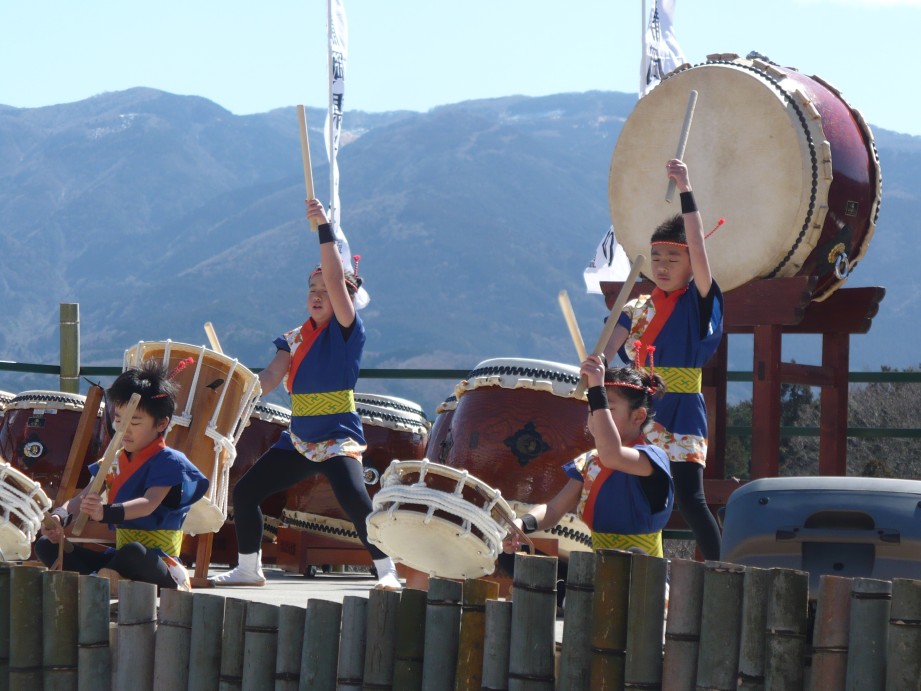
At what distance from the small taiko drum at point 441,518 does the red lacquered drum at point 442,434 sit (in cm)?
98

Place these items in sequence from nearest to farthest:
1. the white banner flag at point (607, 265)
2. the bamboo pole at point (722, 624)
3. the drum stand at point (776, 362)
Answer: the bamboo pole at point (722, 624)
the drum stand at point (776, 362)
the white banner flag at point (607, 265)

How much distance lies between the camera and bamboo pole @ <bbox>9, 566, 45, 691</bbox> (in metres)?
3.86

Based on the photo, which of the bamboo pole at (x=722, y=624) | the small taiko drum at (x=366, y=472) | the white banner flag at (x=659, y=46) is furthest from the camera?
the white banner flag at (x=659, y=46)

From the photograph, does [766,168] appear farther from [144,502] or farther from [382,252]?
[382,252]

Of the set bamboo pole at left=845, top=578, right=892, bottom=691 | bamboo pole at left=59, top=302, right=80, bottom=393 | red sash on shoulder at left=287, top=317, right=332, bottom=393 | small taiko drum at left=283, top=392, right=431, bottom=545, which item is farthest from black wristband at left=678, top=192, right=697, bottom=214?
bamboo pole at left=59, top=302, right=80, bottom=393

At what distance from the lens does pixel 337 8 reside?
10.9 meters

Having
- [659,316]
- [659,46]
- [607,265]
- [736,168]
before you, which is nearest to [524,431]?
[659,316]

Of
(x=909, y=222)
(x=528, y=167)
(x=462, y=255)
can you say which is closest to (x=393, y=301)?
(x=462, y=255)

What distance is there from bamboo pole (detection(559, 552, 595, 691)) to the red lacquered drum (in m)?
2.18

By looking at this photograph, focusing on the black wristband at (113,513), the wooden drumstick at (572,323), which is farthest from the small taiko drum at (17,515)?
the wooden drumstick at (572,323)

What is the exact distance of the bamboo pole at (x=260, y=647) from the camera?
11.8ft

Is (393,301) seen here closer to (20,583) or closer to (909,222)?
(909,222)

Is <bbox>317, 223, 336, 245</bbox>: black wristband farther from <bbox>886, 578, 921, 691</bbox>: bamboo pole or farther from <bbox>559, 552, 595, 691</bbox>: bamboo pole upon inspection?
<bbox>886, 578, 921, 691</bbox>: bamboo pole

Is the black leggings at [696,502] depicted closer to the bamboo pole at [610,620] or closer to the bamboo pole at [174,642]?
the bamboo pole at [610,620]
